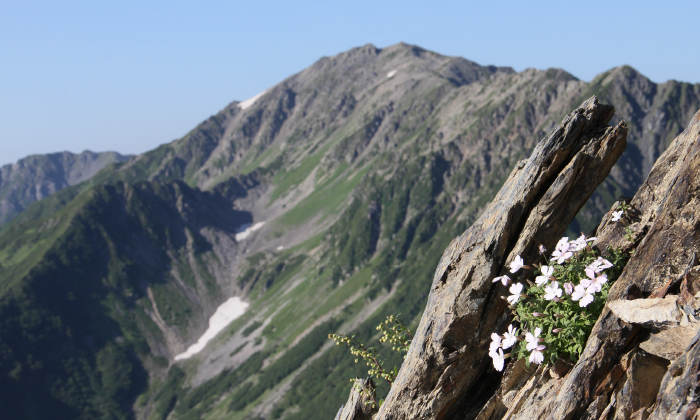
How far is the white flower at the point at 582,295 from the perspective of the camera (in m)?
11.1

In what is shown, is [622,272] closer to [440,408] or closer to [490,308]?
[490,308]

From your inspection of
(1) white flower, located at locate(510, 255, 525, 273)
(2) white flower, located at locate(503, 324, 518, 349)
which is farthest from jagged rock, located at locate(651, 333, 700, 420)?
(1) white flower, located at locate(510, 255, 525, 273)

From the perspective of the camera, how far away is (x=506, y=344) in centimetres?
1188

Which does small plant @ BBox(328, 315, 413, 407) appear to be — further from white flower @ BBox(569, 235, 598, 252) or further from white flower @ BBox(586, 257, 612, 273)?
white flower @ BBox(586, 257, 612, 273)

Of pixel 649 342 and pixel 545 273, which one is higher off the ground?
pixel 545 273

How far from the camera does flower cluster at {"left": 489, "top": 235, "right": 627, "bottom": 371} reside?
448 inches

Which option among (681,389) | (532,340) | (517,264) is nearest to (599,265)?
(517,264)

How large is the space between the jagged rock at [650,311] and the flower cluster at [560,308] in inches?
25.8

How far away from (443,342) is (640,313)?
5.37m

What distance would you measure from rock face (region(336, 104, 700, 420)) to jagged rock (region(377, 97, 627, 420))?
0.11 ft

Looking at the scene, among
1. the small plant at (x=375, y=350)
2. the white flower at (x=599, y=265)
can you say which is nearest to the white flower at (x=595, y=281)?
the white flower at (x=599, y=265)

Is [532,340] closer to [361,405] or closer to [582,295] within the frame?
[582,295]

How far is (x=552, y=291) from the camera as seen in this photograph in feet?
37.1

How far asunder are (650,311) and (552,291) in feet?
6.66
